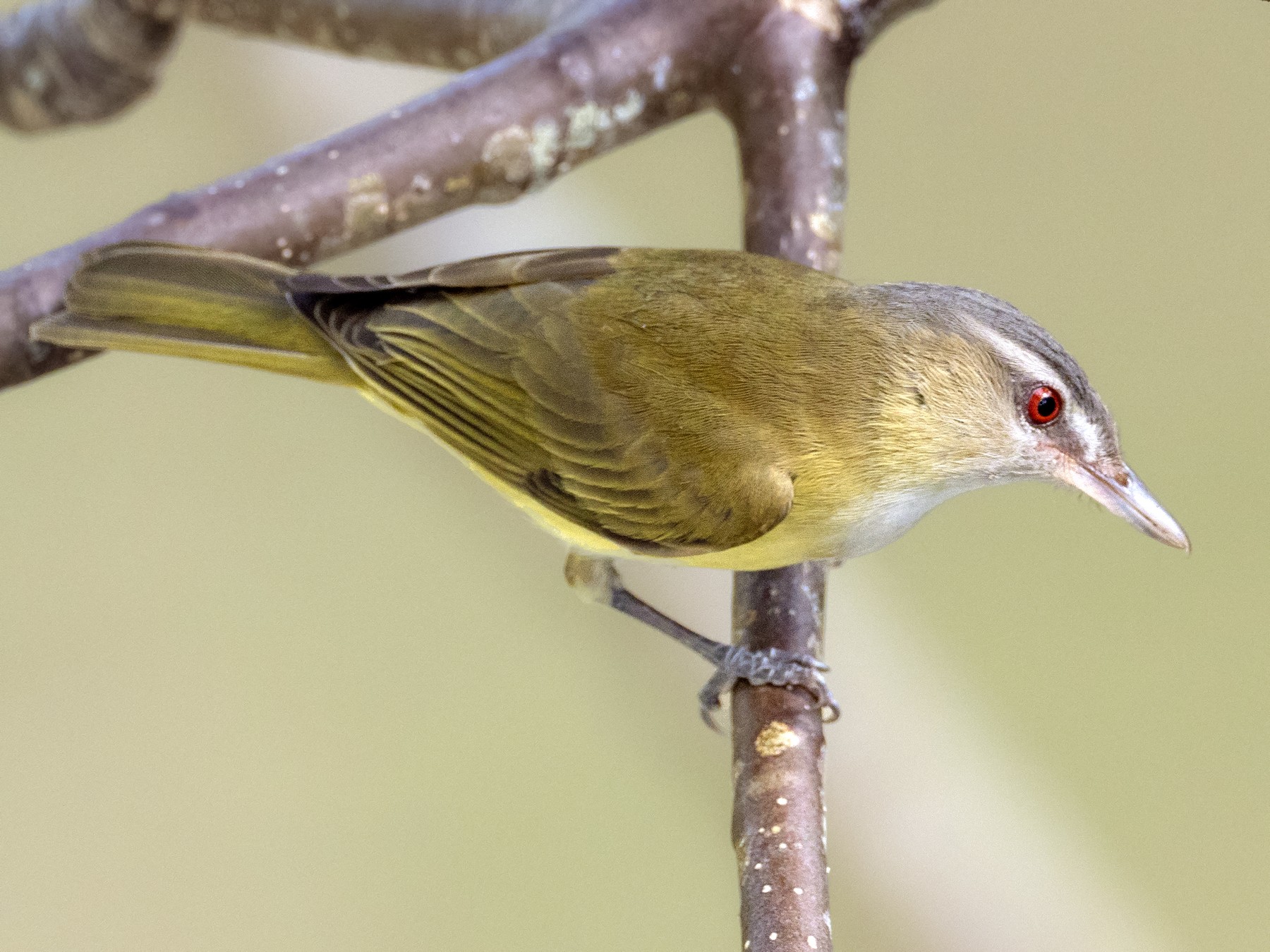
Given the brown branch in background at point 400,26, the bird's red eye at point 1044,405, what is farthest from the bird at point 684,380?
the brown branch in background at point 400,26

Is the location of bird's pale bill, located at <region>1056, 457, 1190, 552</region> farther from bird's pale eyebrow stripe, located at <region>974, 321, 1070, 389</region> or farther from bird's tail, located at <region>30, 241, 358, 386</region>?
bird's tail, located at <region>30, 241, 358, 386</region>

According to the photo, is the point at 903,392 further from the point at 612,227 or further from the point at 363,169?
the point at 612,227

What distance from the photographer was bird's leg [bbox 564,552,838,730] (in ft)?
6.05

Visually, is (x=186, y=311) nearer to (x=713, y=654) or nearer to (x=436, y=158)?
(x=436, y=158)

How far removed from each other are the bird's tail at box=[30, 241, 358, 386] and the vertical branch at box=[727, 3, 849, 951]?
833mm

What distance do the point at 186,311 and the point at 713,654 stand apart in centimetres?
106

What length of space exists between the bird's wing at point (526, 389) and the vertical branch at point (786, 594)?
0.61 ft

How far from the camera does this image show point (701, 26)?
228 centimetres

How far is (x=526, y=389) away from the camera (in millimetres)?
2188

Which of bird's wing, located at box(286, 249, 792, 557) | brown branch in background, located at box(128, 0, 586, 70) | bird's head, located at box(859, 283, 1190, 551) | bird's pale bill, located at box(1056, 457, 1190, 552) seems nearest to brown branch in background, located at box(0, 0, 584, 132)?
brown branch in background, located at box(128, 0, 586, 70)

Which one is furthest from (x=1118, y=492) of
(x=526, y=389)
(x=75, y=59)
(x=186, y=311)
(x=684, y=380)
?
(x=75, y=59)

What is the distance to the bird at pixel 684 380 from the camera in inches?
74.9

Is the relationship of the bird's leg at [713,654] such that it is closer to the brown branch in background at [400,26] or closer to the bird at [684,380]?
the bird at [684,380]

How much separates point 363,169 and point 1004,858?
1.74 m
